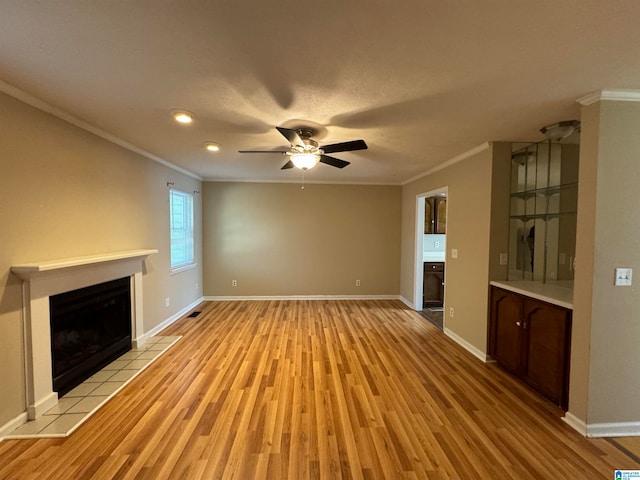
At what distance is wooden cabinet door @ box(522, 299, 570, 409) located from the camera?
226 cm

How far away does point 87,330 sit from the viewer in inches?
108

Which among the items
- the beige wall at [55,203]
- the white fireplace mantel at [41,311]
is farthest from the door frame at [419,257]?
the white fireplace mantel at [41,311]

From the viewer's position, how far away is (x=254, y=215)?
574cm

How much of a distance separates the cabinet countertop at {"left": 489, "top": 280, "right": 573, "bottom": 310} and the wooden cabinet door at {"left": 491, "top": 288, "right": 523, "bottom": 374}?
8 cm

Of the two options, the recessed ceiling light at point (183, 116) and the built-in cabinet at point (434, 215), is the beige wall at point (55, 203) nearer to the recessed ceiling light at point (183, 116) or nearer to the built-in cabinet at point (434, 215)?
the recessed ceiling light at point (183, 116)

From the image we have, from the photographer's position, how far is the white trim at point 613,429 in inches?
79.8

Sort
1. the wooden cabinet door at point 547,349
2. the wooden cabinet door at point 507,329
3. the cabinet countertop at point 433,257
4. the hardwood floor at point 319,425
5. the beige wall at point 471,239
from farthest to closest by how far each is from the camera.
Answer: the cabinet countertop at point 433,257, the beige wall at point 471,239, the wooden cabinet door at point 507,329, the wooden cabinet door at point 547,349, the hardwood floor at point 319,425

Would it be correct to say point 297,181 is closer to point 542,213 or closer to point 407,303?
point 407,303

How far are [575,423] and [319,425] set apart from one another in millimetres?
1945

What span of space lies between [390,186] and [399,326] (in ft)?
9.80

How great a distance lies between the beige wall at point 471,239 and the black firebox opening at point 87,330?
4207mm

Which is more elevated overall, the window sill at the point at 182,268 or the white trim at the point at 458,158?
the white trim at the point at 458,158

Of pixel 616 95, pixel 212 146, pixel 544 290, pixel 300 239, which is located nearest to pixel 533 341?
pixel 544 290

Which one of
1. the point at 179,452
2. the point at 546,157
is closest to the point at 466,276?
the point at 546,157
